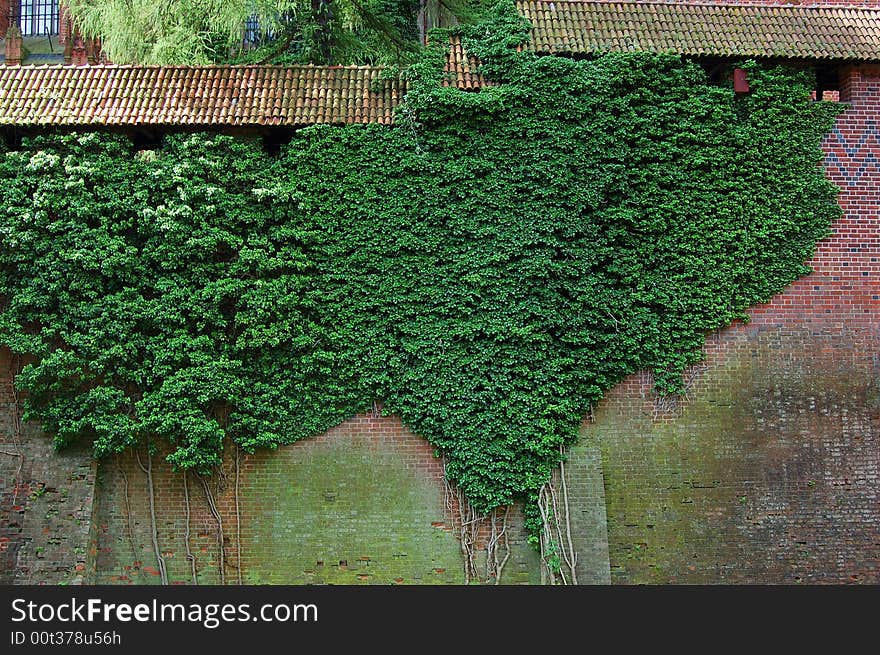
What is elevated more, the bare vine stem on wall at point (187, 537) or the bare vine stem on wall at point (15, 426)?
the bare vine stem on wall at point (15, 426)

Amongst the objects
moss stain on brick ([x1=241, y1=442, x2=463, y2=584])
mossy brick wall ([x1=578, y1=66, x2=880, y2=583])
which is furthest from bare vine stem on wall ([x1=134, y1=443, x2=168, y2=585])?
mossy brick wall ([x1=578, y1=66, x2=880, y2=583])

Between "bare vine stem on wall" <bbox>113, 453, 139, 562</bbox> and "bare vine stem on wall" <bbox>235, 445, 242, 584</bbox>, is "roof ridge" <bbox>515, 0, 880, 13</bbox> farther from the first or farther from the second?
"bare vine stem on wall" <bbox>113, 453, 139, 562</bbox>

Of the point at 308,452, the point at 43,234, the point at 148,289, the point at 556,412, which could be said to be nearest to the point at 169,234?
the point at 148,289

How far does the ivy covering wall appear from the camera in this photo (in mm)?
8703

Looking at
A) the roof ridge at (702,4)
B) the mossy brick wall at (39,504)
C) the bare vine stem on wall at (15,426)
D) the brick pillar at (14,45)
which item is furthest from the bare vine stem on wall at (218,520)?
the brick pillar at (14,45)

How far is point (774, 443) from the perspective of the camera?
9195mm

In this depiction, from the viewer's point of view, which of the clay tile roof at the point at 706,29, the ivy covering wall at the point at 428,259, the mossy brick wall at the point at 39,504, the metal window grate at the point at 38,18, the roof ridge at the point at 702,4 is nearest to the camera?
the mossy brick wall at the point at 39,504

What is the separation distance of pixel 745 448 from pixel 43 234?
838 centimetres

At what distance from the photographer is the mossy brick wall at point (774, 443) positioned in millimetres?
8992

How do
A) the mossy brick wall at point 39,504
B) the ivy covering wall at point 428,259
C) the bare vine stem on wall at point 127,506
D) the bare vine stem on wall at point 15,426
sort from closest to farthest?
1. the mossy brick wall at point 39,504
2. the ivy covering wall at point 428,259
3. the bare vine stem on wall at point 15,426
4. the bare vine stem on wall at point 127,506

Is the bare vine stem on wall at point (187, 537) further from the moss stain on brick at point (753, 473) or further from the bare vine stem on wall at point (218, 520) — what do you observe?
the moss stain on brick at point (753, 473)

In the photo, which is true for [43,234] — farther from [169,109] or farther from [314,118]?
[314,118]

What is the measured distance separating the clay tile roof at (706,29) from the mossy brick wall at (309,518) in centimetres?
522

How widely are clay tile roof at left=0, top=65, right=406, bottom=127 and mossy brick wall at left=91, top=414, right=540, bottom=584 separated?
3667mm
